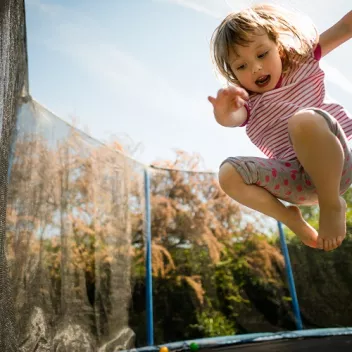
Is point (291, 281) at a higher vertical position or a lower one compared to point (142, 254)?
lower

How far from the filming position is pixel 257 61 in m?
1.22

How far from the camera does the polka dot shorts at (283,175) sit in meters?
1.18

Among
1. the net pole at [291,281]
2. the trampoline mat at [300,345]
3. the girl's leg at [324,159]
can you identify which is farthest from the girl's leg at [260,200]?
the net pole at [291,281]

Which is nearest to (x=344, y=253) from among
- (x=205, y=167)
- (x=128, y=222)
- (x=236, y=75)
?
(x=205, y=167)

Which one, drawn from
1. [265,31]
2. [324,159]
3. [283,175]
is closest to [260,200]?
[283,175]

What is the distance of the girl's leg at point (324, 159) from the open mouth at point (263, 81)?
234 mm

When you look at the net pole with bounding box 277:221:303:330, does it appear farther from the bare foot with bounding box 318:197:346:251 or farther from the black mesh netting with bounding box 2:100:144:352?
the bare foot with bounding box 318:197:346:251

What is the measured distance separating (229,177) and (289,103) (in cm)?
35

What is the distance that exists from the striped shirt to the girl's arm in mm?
30

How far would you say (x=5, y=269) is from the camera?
1507 millimetres

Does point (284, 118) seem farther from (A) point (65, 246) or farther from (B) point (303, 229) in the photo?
(A) point (65, 246)

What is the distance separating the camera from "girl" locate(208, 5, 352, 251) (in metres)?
1.08

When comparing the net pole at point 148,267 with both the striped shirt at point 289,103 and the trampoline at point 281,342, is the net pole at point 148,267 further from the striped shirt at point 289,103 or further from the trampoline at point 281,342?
the striped shirt at point 289,103

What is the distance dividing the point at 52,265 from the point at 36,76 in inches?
43.2
